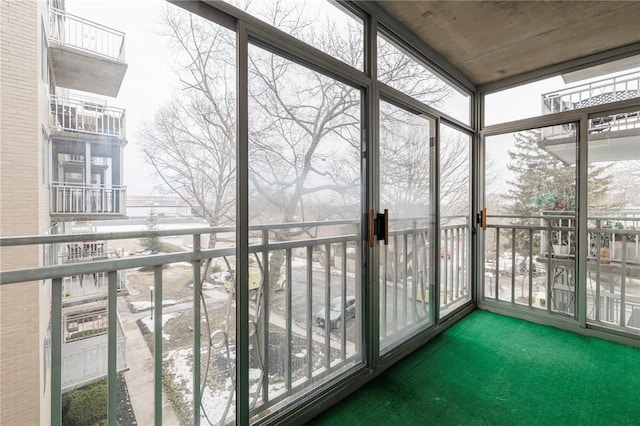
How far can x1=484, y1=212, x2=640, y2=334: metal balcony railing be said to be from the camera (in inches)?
103

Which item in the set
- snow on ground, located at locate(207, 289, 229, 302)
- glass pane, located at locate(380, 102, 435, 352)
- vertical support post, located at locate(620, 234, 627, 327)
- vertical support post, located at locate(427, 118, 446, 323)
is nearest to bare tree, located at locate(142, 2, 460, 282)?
snow on ground, located at locate(207, 289, 229, 302)

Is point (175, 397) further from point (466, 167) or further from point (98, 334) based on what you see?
point (466, 167)

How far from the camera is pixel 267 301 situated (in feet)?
5.02

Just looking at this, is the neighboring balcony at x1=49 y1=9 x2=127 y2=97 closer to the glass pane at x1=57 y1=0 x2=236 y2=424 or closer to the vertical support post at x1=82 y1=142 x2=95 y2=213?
the glass pane at x1=57 y1=0 x2=236 y2=424

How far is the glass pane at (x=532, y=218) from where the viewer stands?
9.42ft

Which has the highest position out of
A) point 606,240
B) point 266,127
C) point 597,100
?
point 597,100

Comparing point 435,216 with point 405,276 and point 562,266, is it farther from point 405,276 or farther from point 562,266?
point 562,266

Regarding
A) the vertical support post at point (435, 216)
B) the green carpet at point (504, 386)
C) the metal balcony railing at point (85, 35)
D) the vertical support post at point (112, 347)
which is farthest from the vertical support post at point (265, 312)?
the vertical support post at point (435, 216)

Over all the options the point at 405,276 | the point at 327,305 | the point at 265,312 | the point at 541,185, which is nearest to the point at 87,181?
the point at 265,312

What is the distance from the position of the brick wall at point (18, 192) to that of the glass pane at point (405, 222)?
180cm

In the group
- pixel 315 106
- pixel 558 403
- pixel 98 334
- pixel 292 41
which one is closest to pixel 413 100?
pixel 315 106

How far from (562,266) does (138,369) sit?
11.7 ft

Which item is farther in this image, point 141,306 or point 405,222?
point 405,222

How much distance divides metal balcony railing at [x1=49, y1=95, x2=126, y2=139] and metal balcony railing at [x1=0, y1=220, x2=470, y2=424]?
0.37 m
